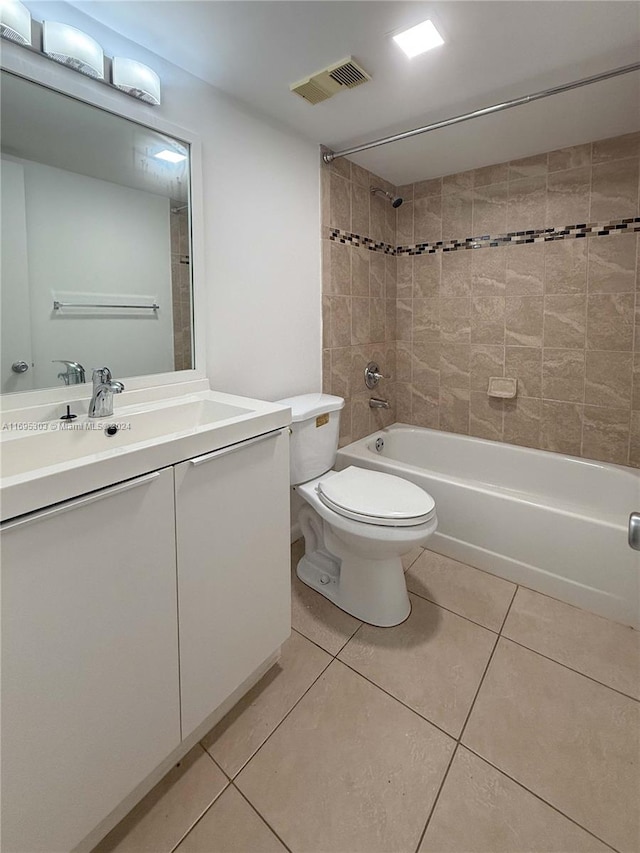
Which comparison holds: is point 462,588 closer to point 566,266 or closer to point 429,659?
point 429,659

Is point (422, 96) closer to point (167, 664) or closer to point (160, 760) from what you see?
→ point (167, 664)

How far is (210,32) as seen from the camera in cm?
133

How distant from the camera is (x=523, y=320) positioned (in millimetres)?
2441

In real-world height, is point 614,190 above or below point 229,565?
above

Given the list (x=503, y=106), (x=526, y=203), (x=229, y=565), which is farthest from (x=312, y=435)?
(x=526, y=203)

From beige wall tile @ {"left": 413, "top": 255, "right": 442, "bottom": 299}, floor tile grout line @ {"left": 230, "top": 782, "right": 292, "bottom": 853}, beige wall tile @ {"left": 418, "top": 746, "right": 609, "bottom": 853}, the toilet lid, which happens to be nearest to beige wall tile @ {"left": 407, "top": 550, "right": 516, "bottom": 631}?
the toilet lid

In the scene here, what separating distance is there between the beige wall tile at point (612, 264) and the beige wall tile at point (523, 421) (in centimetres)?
68

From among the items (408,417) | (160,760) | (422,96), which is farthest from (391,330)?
(160,760)

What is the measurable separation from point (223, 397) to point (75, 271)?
603 millimetres

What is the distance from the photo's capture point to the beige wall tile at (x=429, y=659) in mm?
1345

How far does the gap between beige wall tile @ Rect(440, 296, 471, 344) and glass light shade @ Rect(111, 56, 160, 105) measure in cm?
192

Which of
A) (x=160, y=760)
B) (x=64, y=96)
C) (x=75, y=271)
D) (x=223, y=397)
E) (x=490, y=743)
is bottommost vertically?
(x=490, y=743)

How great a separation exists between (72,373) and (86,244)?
0.41 metres

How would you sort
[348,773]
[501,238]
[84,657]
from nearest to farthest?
[84,657]
[348,773]
[501,238]
